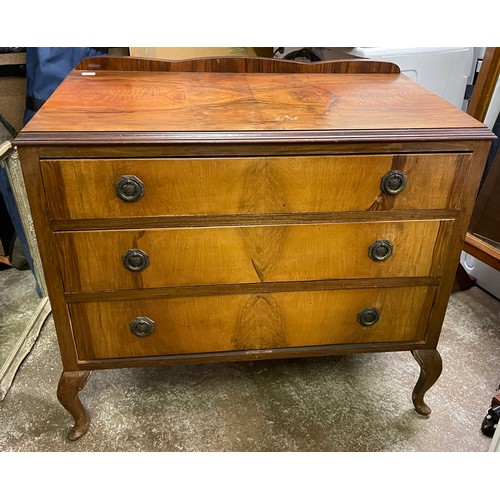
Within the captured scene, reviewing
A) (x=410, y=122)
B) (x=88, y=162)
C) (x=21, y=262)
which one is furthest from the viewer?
(x=21, y=262)

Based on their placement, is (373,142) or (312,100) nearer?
(373,142)

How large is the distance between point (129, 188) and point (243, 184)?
0.77 feet

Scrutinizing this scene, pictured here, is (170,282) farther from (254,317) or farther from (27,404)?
(27,404)

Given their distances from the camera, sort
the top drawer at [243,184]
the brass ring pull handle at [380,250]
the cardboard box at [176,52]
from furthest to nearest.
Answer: the cardboard box at [176,52] → the brass ring pull handle at [380,250] → the top drawer at [243,184]

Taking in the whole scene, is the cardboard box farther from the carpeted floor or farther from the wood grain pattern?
the carpeted floor

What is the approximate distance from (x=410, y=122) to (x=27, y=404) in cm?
130

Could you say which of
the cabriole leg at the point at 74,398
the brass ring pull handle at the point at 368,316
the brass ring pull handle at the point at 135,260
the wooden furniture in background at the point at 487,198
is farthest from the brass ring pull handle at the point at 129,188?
the wooden furniture in background at the point at 487,198

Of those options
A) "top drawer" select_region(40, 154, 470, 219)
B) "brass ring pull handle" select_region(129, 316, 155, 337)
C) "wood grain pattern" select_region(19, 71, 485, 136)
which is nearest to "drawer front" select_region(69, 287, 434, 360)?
"brass ring pull handle" select_region(129, 316, 155, 337)

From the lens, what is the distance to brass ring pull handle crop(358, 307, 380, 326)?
4.07 feet

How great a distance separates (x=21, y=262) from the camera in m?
2.00

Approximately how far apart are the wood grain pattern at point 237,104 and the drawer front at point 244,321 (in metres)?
0.40

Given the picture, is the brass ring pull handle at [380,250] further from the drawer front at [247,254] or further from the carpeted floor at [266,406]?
the carpeted floor at [266,406]

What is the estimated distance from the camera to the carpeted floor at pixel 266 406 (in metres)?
1.35

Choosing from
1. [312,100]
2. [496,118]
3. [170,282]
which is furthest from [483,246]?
[170,282]
